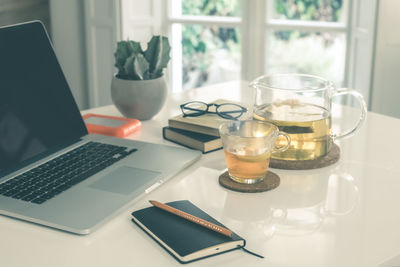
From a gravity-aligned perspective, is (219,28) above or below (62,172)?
above

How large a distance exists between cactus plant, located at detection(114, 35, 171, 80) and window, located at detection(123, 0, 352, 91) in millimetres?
1685

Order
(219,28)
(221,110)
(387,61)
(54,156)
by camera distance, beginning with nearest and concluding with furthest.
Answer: (54,156), (221,110), (387,61), (219,28)

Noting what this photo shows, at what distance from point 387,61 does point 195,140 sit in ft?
5.42

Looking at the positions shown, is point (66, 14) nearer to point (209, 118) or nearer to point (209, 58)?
point (209, 58)

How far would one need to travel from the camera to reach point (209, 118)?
1.23m

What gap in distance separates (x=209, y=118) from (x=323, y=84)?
0.27 m

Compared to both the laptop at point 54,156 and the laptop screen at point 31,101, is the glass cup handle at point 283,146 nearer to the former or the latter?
the laptop at point 54,156

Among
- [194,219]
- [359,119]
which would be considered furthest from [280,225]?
[359,119]

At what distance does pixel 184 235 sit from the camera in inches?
30.2

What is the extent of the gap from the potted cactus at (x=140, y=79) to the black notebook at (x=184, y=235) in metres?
0.54

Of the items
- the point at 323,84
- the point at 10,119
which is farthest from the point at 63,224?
the point at 323,84

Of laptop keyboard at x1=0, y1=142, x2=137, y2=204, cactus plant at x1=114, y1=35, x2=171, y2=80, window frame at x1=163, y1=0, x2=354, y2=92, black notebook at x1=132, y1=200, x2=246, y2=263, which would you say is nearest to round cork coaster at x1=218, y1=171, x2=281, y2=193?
black notebook at x1=132, y1=200, x2=246, y2=263

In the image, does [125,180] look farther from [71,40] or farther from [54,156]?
[71,40]

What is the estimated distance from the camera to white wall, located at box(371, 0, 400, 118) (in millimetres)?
2445
